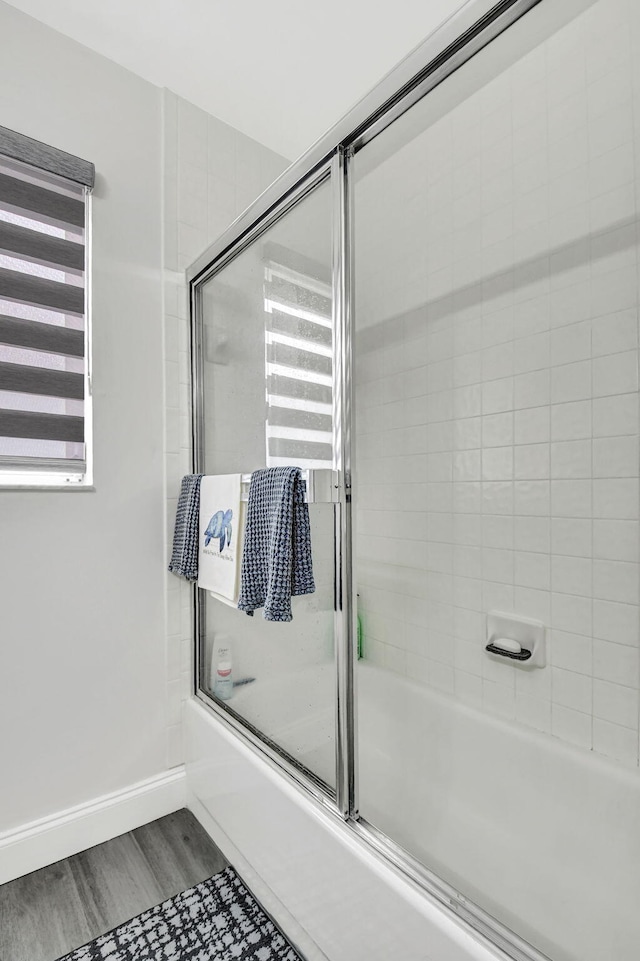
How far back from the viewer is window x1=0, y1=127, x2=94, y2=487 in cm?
133

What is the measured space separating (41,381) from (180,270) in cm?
58

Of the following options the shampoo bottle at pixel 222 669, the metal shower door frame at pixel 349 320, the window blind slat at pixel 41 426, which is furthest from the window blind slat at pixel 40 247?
the shampoo bottle at pixel 222 669

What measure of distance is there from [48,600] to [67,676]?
22 cm

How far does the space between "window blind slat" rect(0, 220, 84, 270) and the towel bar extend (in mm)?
976

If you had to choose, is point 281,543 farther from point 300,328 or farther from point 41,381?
point 41,381

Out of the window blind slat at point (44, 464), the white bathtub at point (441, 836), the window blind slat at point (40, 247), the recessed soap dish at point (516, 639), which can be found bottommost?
the white bathtub at point (441, 836)

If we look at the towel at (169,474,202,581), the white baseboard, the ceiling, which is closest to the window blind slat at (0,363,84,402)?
the towel at (169,474,202,581)

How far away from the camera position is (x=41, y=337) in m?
1.37

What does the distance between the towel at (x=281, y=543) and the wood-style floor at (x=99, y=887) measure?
782mm

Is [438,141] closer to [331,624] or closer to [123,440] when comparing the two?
[123,440]

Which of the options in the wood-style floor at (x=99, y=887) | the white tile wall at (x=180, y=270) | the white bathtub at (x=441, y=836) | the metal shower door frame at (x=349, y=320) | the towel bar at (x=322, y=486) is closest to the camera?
the metal shower door frame at (x=349, y=320)

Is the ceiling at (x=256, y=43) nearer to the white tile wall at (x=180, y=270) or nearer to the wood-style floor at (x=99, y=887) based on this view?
the white tile wall at (x=180, y=270)

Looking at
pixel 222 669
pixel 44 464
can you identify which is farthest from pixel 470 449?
pixel 44 464

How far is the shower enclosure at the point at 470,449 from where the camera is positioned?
103 centimetres
